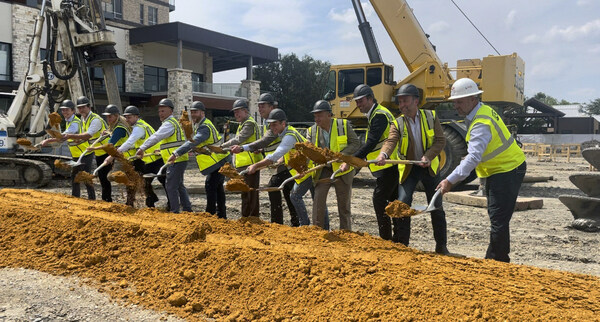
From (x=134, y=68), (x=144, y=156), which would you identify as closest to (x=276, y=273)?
(x=144, y=156)

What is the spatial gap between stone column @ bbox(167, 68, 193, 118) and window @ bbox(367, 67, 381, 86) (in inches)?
580

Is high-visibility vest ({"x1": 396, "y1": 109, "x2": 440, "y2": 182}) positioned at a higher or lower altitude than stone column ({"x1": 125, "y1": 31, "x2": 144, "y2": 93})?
lower

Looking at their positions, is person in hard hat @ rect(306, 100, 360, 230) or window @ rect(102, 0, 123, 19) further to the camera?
window @ rect(102, 0, 123, 19)

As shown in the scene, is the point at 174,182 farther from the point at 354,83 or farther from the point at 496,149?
the point at 354,83

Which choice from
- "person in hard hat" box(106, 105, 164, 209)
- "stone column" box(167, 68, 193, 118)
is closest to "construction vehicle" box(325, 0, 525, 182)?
"person in hard hat" box(106, 105, 164, 209)

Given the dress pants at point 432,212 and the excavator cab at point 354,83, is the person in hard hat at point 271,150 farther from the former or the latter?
the excavator cab at point 354,83

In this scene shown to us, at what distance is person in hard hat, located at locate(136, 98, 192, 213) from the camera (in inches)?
270

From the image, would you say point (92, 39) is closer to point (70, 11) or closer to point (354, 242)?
point (70, 11)

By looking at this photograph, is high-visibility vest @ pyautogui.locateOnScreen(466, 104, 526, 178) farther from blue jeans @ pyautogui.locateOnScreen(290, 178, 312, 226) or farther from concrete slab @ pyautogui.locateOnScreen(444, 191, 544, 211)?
concrete slab @ pyautogui.locateOnScreen(444, 191, 544, 211)

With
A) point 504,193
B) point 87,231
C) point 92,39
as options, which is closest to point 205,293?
point 87,231

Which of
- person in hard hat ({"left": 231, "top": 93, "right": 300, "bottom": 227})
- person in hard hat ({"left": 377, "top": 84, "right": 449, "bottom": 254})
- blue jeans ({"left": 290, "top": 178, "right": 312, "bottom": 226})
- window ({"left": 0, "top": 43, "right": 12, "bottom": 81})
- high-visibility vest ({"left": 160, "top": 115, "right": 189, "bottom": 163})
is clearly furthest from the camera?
window ({"left": 0, "top": 43, "right": 12, "bottom": 81})

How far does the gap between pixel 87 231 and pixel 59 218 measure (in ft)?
2.06

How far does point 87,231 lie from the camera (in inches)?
195

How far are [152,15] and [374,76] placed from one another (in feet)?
95.0
